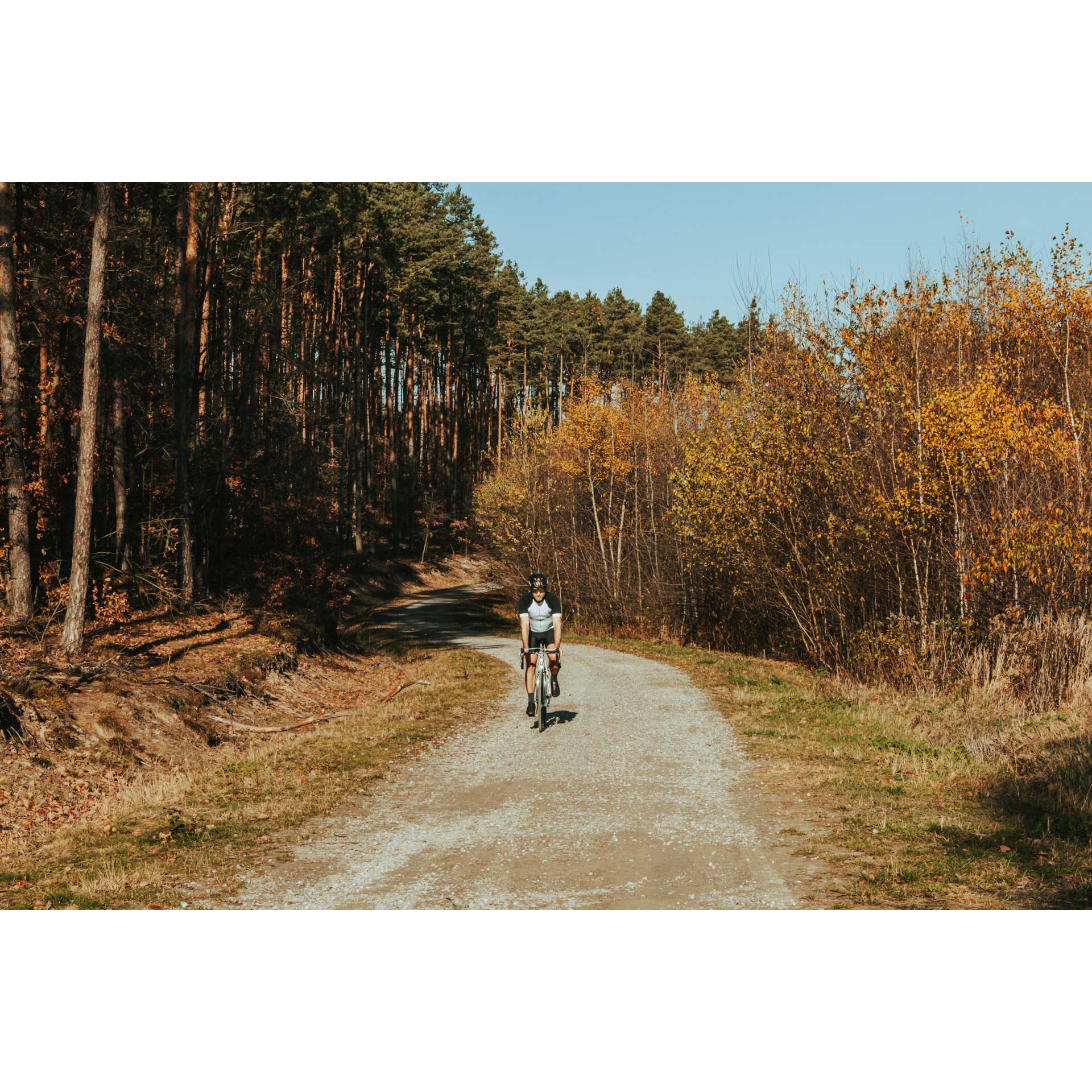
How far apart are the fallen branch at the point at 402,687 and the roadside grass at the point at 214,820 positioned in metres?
2.45

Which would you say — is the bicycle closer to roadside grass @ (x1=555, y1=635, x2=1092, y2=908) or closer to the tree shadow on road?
the tree shadow on road

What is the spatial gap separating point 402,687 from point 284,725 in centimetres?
360

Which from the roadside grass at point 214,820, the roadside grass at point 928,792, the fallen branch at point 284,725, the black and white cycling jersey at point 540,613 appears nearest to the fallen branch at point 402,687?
the fallen branch at point 284,725

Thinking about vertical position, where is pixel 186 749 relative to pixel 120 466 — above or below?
below

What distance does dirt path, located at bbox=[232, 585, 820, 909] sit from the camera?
6.56 m

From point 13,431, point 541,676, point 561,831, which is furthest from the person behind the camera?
point 13,431

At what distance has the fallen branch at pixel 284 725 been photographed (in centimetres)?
1481

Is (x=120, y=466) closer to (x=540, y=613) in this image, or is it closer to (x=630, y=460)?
(x=540, y=613)

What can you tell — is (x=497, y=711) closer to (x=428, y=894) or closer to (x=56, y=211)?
(x=428, y=894)

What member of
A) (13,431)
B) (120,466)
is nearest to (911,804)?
(13,431)

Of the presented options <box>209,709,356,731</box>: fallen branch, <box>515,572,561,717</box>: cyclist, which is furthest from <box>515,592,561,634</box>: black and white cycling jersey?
<box>209,709,356,731</box>: fallen branch

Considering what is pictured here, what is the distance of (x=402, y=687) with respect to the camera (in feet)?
62.6

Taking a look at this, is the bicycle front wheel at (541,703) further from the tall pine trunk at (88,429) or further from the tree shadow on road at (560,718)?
the tall pine trunk at (88,429)

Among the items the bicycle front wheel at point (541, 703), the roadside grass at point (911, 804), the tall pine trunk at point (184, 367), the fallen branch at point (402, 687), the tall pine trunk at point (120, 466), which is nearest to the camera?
the roadside grass at point (911, 804)
